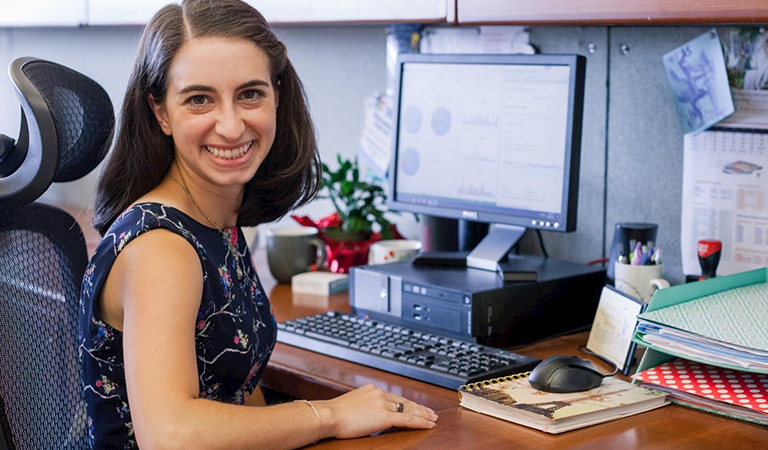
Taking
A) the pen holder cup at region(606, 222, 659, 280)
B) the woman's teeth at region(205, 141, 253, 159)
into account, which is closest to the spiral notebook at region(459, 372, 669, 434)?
the pen holder cup at region(606, 222, 659, 280)

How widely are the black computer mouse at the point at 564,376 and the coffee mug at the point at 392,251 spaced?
67cm

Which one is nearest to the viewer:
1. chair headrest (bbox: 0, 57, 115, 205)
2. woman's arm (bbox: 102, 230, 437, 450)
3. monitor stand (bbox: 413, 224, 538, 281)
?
woman's arm (bbox: 102, 230, 437, 450)

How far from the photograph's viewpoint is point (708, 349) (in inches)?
46.8

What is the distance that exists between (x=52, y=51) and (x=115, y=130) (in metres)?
1.77

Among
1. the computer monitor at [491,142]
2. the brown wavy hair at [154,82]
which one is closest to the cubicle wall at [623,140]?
the brown wavy hair at [154,82]

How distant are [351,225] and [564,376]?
855 mm

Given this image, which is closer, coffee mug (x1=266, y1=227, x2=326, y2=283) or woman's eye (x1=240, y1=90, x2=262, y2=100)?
woman's eye (x1=240, y1=90, x2=262, y2=100)

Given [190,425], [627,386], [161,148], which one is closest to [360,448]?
[190,425]

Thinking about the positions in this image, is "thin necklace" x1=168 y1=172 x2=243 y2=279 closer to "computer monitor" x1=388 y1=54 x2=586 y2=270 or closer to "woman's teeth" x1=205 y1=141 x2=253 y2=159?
"woman's teeth" x1=205 y1=141 x2=253 y2=159

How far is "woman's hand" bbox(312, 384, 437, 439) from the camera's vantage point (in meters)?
1.15

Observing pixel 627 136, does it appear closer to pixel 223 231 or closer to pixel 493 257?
pixel 493 257

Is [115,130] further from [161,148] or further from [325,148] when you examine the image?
[325,148]

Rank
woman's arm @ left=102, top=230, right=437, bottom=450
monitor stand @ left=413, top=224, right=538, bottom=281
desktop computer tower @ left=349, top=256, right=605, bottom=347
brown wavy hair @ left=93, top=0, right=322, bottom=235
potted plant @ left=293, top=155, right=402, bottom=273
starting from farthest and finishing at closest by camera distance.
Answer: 1. potted plant @ left=293, top=155, right=402, bottom=273
2. monitor stand @ left=413, top=224, right=538, bottom=281
3. desktop computer tower @ left=349, top=256, right=605, bottom=347
4. brown wavy hair @ left=93, top=0, right=322, bottom=235
5. woman's arm @ left=102, top=230, right=437, bottom=450

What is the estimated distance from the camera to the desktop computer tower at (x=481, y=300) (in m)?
1.47
